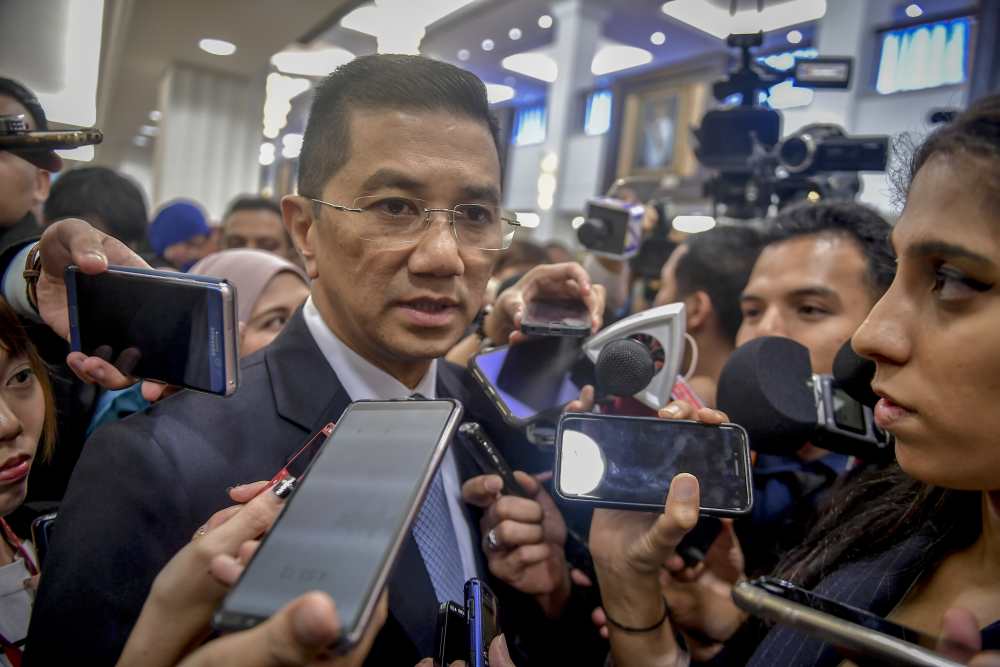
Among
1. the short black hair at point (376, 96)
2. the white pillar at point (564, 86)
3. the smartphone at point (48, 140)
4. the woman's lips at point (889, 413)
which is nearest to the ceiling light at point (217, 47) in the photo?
the short black hair at point (376, 96)

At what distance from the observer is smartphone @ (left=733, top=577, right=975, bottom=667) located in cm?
53

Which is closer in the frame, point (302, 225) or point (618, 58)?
point (302, 225)

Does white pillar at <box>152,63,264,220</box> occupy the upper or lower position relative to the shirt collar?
upper

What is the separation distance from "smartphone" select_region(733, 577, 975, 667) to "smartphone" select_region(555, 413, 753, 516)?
207 millimetres

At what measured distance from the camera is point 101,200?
56.2 inches

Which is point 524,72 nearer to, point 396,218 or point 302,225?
point 302,225

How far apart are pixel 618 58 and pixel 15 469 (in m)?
9.60

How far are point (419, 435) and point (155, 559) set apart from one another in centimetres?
35

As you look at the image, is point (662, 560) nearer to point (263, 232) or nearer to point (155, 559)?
point (155, 559)

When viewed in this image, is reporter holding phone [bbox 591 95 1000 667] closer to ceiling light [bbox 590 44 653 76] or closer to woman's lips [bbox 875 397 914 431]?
woman's lips [bbox 875 397 914 431]

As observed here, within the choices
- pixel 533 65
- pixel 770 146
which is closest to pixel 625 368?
pixel 770 146

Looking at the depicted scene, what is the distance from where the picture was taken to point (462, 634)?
29.9 inches

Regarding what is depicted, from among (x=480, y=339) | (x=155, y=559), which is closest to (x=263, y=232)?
(x=480, y=339)

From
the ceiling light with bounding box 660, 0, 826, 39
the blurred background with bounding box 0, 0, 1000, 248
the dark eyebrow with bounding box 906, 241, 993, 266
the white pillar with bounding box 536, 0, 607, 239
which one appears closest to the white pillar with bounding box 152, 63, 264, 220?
the blurred background with bounding box 0, 0, 1000, 248
